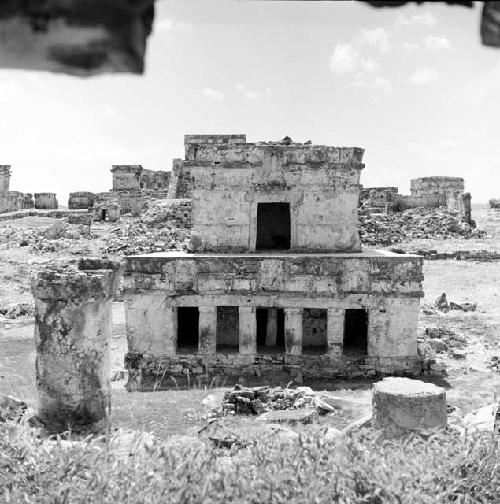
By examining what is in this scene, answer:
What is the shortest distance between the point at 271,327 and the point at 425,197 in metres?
27.6

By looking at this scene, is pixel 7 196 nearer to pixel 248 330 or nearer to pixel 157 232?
pixel 157 232

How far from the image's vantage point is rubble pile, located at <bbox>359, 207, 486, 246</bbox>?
2994 centimetres

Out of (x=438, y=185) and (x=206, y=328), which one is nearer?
(x=206, y=328)

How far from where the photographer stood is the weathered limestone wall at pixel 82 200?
36.5m

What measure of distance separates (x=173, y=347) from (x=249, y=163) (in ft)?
14.2

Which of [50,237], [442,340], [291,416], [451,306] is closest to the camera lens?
[291,416]

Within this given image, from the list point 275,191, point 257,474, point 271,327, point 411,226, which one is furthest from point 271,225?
point 411,226

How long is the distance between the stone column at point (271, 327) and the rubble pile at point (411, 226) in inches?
675

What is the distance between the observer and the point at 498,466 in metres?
4.60

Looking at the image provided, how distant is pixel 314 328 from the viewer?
1252 centimetres

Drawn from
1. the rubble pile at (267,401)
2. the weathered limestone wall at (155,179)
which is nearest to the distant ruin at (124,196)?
the weathered limestone wall at (155,179)

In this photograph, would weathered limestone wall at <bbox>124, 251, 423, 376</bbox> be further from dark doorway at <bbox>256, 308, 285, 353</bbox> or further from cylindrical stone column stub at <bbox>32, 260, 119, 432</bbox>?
cylindrical stone column stub at <bbox>32, 260, 119, 432</bbox>

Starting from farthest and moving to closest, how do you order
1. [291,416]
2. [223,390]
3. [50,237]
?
[50,237], [223,390], [291,416]

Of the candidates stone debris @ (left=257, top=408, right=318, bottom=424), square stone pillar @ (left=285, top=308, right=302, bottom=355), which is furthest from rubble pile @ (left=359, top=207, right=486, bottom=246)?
stone debris @ (left=257, top=408, right=318, bottom=424)
